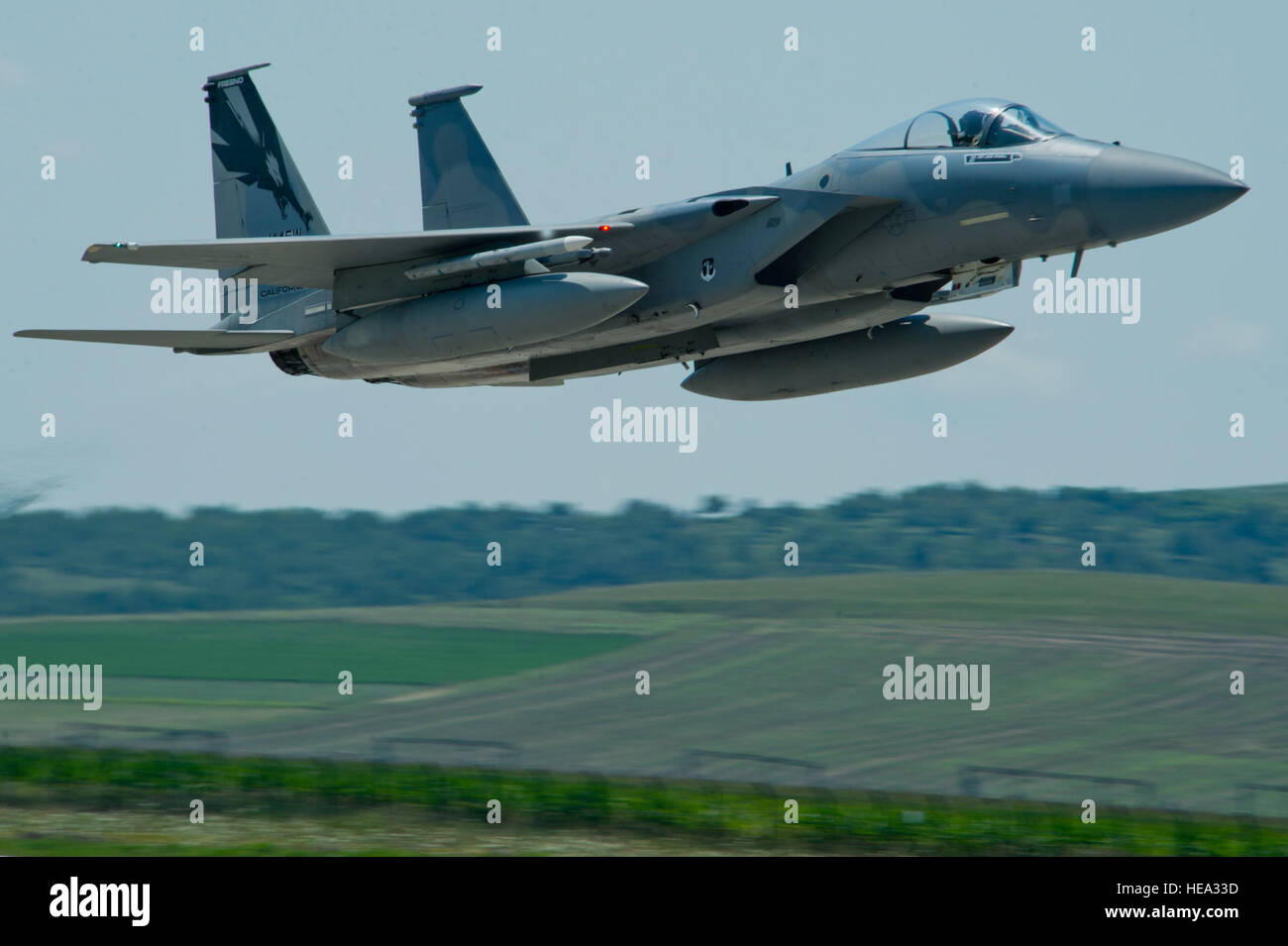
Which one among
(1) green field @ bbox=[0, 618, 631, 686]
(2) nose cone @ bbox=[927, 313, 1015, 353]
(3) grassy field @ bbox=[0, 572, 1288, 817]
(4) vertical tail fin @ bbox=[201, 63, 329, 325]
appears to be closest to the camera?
(2) nose cone @ bbox=[927, 313, 1015, 353]

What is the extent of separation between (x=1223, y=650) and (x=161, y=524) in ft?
88.3

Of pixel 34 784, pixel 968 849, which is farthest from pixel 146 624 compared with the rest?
pixel 968 849

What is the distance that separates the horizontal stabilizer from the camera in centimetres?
1442

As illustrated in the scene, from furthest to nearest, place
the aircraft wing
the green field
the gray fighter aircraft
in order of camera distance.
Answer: the green field → the aircraft wing → the gray fighter aircraft

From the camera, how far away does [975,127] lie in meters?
12.3

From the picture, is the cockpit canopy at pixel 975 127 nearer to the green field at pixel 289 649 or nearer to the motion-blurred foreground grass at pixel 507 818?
the motion-blurred foreground grass at pixel 507 818

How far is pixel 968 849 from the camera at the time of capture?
45.0ft

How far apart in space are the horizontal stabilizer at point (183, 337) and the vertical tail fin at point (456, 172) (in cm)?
237

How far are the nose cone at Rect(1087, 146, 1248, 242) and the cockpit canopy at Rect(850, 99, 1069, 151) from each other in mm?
722

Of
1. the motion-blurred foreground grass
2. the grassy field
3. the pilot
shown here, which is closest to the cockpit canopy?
the pilot

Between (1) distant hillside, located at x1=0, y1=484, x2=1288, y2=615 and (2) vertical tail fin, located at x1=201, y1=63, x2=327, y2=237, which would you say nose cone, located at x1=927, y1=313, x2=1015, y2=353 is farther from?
(1) distant hillside, located at x1=0, y1=484, x2=1288, y2=615

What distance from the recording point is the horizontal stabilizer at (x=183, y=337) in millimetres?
14422

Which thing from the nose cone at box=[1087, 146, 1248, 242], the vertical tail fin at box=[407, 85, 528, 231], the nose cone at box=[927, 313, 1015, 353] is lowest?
the nose cone at box=[927, 313, 1015, 353]
